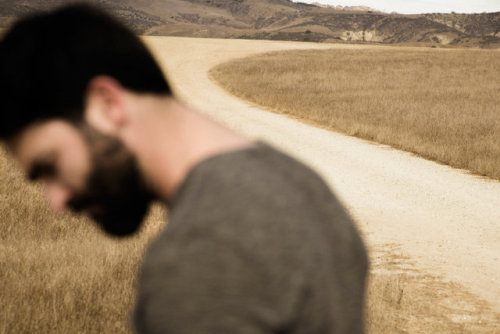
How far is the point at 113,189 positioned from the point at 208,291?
1.17 ft

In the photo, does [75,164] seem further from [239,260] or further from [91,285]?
[91,285]

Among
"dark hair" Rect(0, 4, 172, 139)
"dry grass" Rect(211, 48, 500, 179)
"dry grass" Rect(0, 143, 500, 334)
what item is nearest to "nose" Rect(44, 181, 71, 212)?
"dark hair" Rect(0, 4, 172, 139)

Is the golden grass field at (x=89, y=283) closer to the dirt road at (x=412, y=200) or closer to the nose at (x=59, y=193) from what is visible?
the dirt road at (x=412, y=200)

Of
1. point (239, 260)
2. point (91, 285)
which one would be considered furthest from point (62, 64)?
point (91, 285)

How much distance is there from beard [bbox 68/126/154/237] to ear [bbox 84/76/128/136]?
2cm

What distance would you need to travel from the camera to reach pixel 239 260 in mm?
886

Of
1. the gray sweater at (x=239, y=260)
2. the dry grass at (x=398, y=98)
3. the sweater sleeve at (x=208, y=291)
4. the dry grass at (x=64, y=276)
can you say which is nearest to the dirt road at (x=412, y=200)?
the dry grass at (x=398, y=98)

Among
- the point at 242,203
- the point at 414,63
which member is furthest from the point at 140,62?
the point at 414,63

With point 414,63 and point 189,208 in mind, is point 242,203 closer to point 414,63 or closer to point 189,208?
point 189,208

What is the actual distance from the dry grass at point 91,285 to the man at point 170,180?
8.59 ft

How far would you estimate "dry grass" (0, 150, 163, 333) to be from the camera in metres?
3.37

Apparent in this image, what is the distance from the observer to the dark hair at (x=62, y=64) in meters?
1.04

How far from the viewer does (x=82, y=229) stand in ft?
18.1

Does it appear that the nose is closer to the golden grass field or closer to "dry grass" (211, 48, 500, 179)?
the golden grass field
